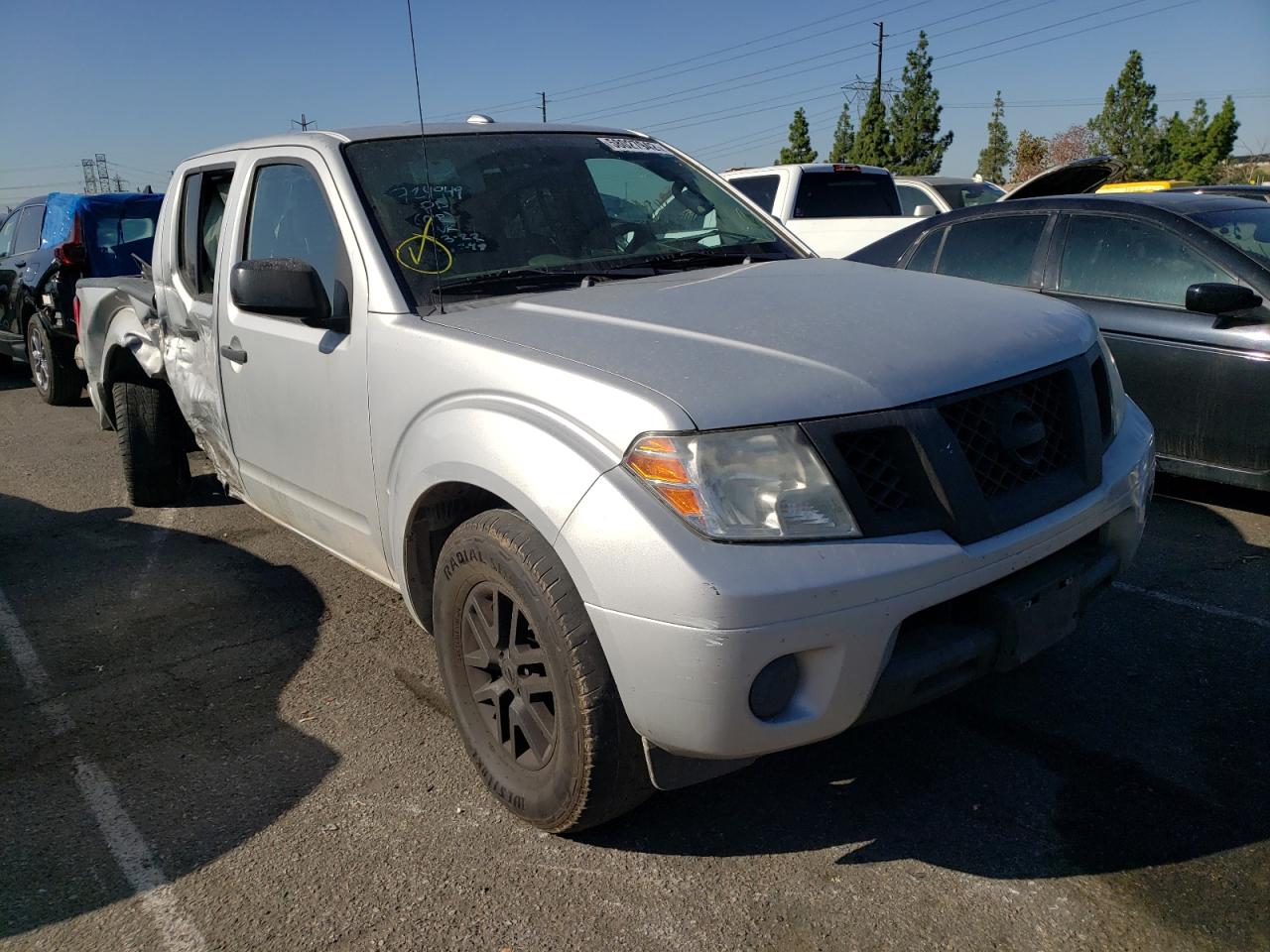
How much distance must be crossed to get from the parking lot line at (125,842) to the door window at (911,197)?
12379mm

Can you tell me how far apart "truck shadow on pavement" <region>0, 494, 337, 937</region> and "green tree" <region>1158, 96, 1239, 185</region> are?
41298 mm

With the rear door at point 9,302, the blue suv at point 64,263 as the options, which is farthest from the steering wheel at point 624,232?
the rear door at point 9,302

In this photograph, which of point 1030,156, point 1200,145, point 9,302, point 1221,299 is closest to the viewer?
point 1221,299

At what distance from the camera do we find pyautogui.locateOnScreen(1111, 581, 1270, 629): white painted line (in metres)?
3.81

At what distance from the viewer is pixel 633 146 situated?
4055mm

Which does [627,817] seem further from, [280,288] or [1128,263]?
[1128,263]

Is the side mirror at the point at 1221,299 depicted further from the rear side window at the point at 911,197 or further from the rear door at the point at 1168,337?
the rear side window at the point at 911,197

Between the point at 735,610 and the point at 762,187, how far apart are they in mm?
9731

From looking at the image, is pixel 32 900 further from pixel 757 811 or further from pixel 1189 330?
pixel 1189 330

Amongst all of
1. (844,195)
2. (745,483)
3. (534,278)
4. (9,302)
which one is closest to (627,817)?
(745,483)

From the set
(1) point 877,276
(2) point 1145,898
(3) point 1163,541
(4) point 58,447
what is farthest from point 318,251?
(4) point 58,447

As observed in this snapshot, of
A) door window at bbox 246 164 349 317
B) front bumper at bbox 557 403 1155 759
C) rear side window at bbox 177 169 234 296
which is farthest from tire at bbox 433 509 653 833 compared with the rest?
rear side window at bbox 177 169 234 296

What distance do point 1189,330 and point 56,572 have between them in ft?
18.3

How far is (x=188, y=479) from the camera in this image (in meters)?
6.05
